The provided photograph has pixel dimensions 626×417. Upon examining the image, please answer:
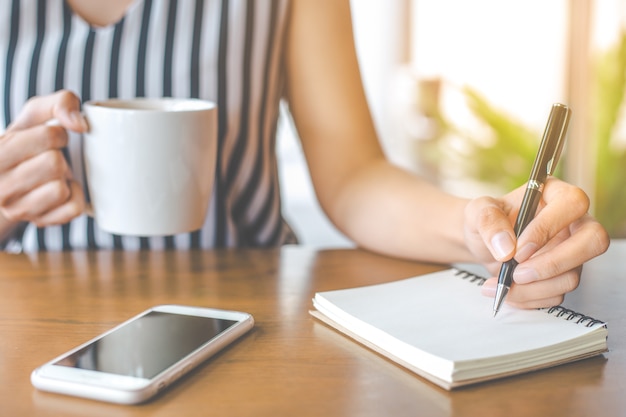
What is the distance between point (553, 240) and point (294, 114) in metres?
0.52

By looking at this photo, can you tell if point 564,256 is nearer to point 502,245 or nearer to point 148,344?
point 502,245

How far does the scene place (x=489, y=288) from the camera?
0.66 meters

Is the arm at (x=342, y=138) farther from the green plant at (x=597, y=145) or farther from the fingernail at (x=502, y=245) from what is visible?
the green plant at (x=597, y=145)

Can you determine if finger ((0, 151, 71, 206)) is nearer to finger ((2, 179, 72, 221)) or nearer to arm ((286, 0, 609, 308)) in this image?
finger ((2, 179, 72, 221))

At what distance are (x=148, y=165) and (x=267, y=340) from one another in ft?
0.79

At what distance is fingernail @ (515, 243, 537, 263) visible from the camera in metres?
0.63

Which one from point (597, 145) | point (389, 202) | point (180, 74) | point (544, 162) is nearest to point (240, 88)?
point (180, 74)

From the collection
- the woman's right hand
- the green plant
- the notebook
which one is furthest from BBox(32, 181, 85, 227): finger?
the green plant

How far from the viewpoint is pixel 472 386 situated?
52 centimetres

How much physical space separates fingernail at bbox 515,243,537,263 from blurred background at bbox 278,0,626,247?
7.30 ft

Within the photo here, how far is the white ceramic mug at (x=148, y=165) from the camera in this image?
0.74 metres

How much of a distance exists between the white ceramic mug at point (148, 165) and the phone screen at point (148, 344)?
0.15 m

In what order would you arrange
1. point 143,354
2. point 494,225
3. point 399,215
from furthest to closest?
1. point 399,215
2. point 494,225
3. point 143,354

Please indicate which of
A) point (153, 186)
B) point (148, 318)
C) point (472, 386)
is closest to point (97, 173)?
point (153, 186)
